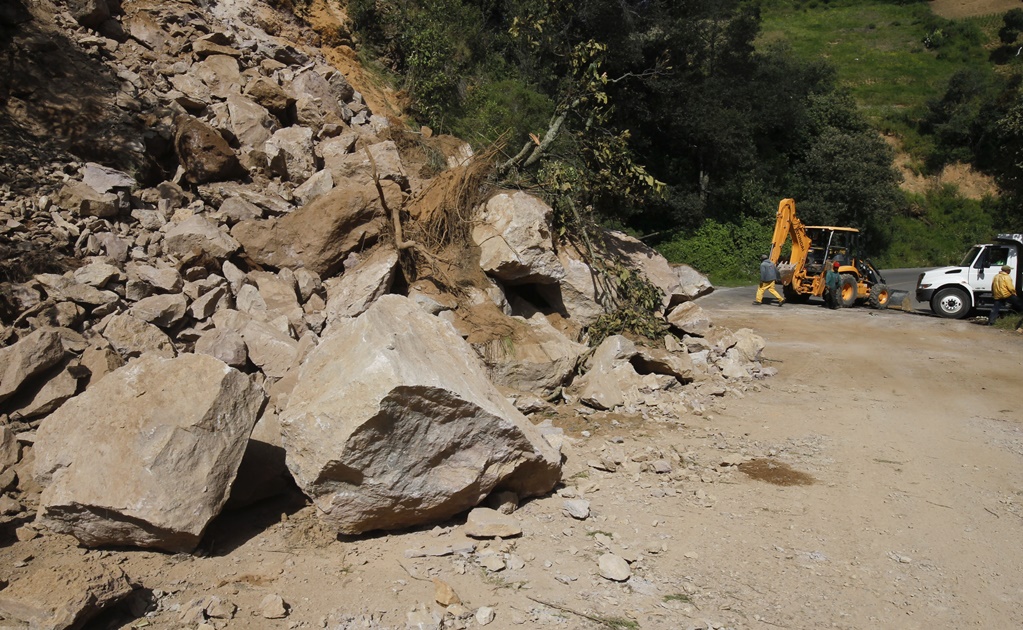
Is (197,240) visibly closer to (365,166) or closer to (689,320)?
(365,166)

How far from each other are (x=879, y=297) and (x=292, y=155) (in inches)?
544

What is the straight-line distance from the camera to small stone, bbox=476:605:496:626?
157 inches

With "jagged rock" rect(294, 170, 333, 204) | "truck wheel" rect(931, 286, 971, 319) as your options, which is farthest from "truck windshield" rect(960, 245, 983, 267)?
"jagged rock" rect(294, 170, 333, 204)

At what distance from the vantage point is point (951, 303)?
1586 cm

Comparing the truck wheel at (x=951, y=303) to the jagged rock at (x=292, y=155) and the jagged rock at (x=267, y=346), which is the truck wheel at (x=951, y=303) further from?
the jagged rock at (x=267, y=346)

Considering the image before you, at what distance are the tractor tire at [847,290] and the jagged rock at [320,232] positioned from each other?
484 inches

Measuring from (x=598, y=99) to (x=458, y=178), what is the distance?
2974 mm

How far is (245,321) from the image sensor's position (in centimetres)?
655

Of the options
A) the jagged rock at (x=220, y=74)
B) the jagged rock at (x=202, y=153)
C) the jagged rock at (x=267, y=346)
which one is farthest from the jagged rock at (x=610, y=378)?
the jagged rock at (x=220, y=74)

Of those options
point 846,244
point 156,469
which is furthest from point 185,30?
point 846,244

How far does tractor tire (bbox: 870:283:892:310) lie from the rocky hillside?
7.92 metres

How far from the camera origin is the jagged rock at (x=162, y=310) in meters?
6.23

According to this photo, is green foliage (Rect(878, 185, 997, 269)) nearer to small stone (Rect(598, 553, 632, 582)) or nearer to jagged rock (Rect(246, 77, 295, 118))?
jagged rock (Rect(246, 77, 295, 118))

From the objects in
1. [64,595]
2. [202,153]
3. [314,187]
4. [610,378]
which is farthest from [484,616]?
[202,153]
